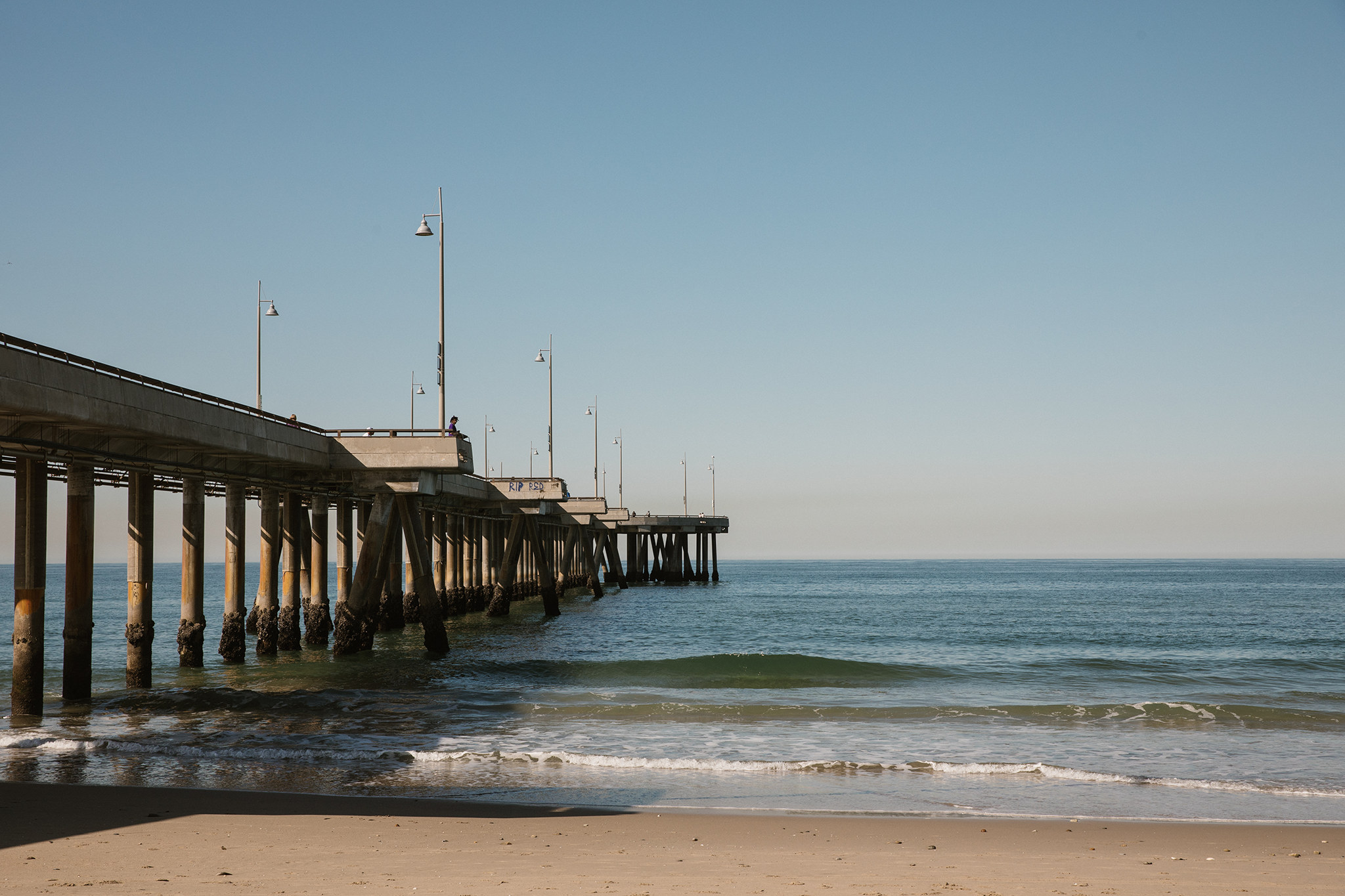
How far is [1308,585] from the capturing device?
105750mm

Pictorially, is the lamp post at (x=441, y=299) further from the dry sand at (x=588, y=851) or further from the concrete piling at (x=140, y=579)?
the dry sand at (x=588, y=851)

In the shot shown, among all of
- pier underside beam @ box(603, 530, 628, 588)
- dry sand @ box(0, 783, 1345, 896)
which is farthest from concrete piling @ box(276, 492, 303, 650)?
pier underside beam @ box(603, 530, 628, 588)

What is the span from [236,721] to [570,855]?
32.5ft

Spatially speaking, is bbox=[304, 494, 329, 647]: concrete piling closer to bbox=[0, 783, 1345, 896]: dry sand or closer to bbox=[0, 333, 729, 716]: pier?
bbox=[0, 333, 729, 716]: pier

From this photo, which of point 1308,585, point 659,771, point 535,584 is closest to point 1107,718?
point 659,771

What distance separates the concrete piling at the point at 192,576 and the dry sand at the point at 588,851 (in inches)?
448

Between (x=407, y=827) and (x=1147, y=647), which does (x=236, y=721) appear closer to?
(x=407, y=827)

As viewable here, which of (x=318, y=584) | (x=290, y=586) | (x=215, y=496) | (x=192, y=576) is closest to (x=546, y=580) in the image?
(x=215, y=496)

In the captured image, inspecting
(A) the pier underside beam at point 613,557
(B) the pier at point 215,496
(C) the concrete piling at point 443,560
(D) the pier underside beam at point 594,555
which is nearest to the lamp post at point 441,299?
(B) the pier at point 215,496

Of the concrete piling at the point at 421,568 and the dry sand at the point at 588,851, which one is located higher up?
the concrete piling at the point at 421,568

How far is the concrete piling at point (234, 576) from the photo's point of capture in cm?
2620

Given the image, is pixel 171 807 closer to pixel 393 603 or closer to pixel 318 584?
pixel 318 584

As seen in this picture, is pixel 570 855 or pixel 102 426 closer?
pixel 570 855

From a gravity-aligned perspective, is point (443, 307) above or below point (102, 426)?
above
